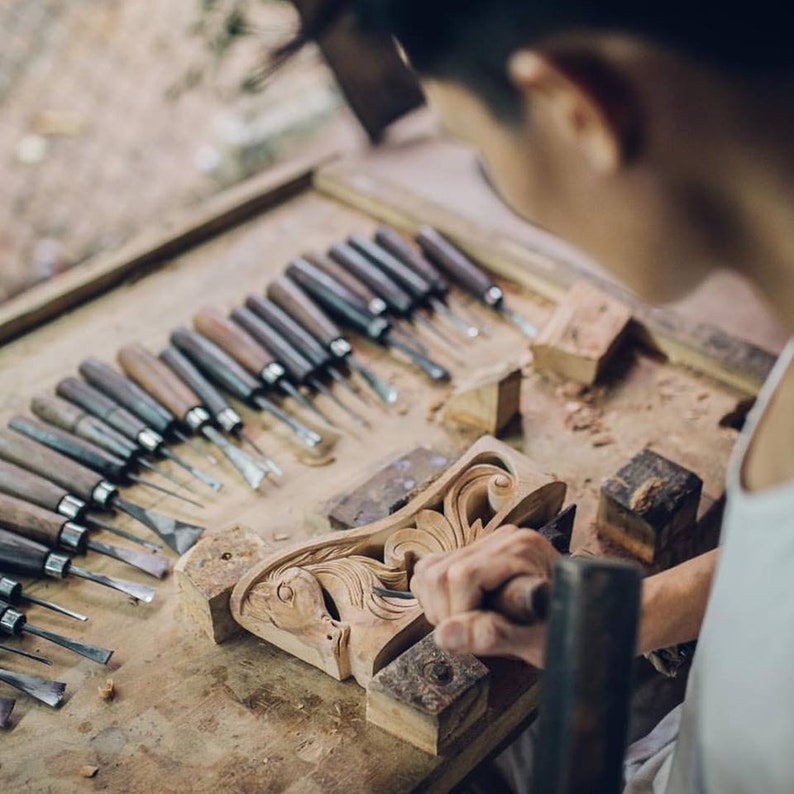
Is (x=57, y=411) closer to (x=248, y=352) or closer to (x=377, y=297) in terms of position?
(x=248, y=352)

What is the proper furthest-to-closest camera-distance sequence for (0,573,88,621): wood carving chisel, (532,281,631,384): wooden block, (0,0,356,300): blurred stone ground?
(0,0,356,300): blurred stone ground, (532,281,631,384): wooden block, (0,573,88,621): wood carving chisel

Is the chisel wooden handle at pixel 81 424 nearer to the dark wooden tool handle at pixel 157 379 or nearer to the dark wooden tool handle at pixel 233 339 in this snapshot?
the dark wooden tool handle at pixel 157 379

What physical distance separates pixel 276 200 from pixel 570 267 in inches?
38.1

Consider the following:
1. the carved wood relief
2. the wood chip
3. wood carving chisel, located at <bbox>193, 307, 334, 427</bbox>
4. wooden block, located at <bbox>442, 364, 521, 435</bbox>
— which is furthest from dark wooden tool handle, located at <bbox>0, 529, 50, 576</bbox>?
wooden block, located at <bbox>442, 364, 521, 435</bbox>

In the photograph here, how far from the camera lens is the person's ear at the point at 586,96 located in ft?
3.48

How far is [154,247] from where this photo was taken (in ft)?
9.30

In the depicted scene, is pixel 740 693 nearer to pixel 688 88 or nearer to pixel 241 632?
pixel 688 88

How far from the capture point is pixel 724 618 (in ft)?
3.86

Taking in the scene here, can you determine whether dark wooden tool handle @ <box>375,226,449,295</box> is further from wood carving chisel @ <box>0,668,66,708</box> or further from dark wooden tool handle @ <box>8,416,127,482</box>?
wood carving chisel @ <box>0,668,66,708</box>

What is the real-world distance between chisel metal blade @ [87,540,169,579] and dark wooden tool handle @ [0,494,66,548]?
3.3 inches

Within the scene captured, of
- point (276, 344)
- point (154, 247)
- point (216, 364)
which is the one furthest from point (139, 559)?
point (154, 247)

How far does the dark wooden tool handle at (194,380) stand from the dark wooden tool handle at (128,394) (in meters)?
0.09

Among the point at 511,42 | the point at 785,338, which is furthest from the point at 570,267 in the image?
the point at 511,42

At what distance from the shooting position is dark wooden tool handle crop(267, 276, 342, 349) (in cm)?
254
